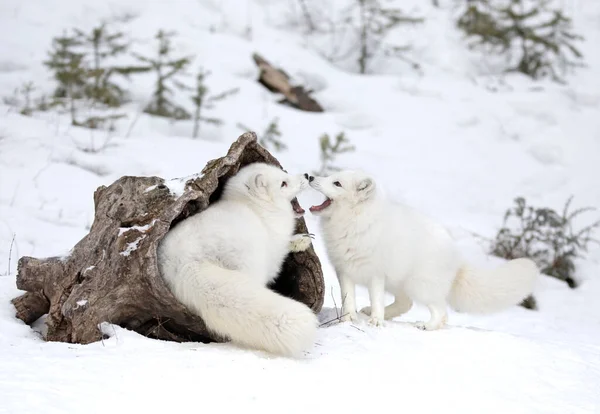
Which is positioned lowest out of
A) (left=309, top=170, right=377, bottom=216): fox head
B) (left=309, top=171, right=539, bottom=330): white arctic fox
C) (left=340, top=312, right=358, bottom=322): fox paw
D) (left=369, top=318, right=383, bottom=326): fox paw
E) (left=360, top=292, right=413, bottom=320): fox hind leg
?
(left=360, top=292, right=413, bottom=320): fox hind leg

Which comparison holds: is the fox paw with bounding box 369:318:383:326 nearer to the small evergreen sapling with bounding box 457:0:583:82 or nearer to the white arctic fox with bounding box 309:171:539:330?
the white arctic fox with bounding box 309:171:539:330

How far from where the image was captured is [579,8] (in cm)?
1619

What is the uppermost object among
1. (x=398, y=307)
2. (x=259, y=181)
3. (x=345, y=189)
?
(x=259, y=181)

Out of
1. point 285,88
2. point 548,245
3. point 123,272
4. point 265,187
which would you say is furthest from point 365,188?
point 285,88

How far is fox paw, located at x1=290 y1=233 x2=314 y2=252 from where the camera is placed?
5332 mm

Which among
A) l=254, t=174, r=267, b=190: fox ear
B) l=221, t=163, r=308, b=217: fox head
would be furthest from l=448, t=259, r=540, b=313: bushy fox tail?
l=254, t=174, r=267, b=190: fox ear

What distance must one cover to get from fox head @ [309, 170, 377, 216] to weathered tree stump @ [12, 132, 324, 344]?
0.79 m

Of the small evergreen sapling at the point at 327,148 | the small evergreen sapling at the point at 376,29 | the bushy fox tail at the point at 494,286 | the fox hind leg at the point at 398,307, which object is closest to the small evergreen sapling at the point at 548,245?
the small evergreen sapling at the point at 327,148

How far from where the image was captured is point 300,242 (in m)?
5.34

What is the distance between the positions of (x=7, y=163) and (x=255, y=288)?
593cm

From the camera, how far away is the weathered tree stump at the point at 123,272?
443cm

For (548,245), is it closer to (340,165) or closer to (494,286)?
(340,165)

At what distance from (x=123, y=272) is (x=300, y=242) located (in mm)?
1423

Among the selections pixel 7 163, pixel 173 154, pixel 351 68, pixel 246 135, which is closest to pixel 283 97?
pixel 351 68
